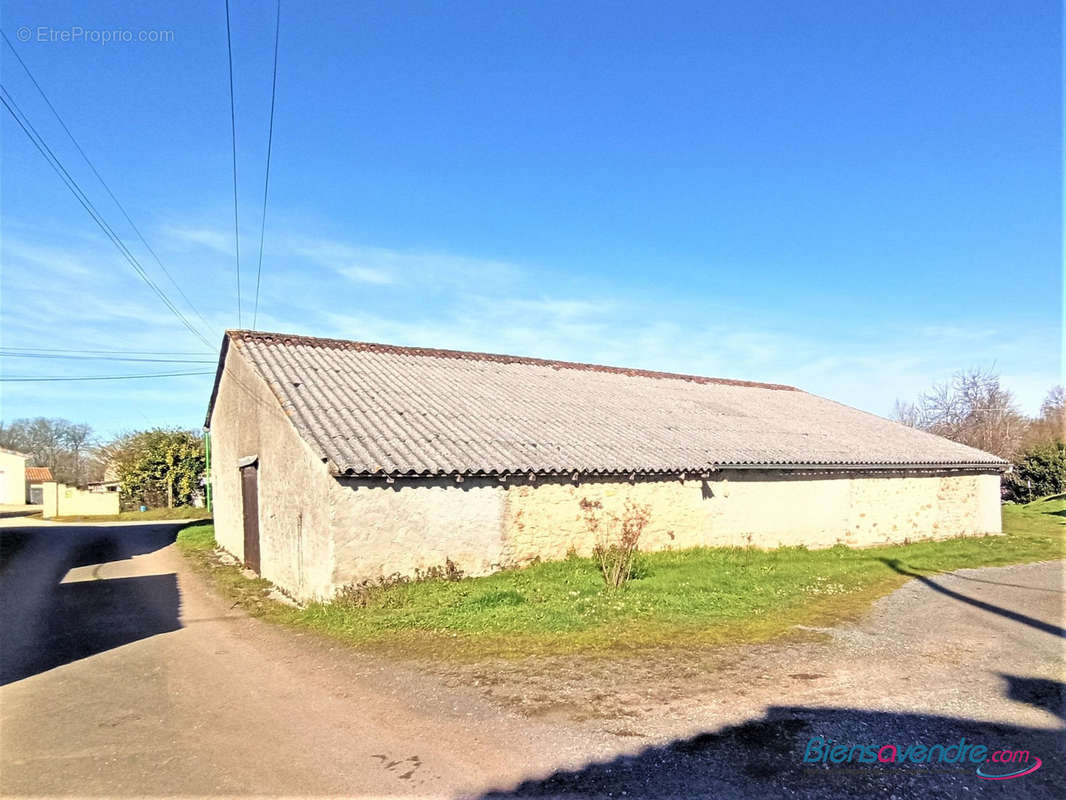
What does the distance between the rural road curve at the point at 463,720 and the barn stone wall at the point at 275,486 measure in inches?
67.4

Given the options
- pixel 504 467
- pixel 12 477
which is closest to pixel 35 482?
pixel 12 477

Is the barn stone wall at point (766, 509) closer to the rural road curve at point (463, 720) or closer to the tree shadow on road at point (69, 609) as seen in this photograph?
the rural road curve at point (463, 720)

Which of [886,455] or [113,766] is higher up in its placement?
[886,455]

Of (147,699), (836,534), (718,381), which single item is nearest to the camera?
(147,699)

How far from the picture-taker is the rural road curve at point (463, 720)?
14.8ft

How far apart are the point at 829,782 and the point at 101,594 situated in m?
12.3

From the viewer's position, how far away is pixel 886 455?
19.0 metres

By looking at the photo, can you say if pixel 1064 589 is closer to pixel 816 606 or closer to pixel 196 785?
pixel 816 606

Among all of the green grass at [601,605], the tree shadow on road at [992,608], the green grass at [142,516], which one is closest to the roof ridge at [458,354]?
the green grass at [601,605]

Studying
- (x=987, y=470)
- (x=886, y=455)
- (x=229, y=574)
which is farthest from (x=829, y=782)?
(x=987, y=470)

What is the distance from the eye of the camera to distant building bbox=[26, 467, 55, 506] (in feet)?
173

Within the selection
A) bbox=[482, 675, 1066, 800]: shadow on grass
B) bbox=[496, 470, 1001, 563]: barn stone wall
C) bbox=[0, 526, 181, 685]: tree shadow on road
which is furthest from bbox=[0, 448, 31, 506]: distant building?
bbox=[482, 675, 1066, 800]: shadow on grass

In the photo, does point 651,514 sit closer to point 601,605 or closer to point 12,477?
point 601,605

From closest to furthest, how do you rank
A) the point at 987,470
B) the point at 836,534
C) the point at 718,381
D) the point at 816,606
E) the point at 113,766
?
1. the point at 113,766
2. the point at 816,606
3. the point at 836,534
4. the point at 987,470
5. the point at 718,381
